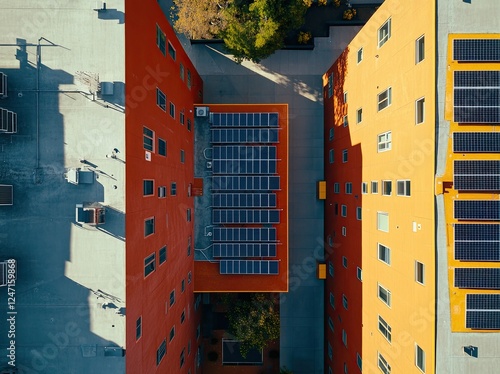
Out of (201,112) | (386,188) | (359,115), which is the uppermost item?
(201,112)

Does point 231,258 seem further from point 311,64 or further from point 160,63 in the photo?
point 311,64

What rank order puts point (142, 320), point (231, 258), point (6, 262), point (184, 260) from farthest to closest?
point (231, 258) < point (184, 260) < point (142, 320) < point (6, 262)

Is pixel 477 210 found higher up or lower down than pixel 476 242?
higher up

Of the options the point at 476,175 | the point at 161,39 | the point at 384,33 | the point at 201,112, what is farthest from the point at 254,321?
the point at 384,33

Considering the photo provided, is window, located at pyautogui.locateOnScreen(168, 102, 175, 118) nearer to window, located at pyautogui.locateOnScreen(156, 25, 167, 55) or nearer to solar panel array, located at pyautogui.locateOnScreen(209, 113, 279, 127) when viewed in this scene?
window, located at pyautogui.locateOnScreen(156, 25, 167, 55)

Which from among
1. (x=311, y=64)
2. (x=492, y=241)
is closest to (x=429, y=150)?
(x=492, y=241)

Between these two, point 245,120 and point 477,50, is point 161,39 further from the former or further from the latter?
point 477,50

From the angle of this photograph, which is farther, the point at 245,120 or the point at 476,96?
the point at 245,120

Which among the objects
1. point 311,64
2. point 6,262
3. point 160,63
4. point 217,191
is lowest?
point 6,262
